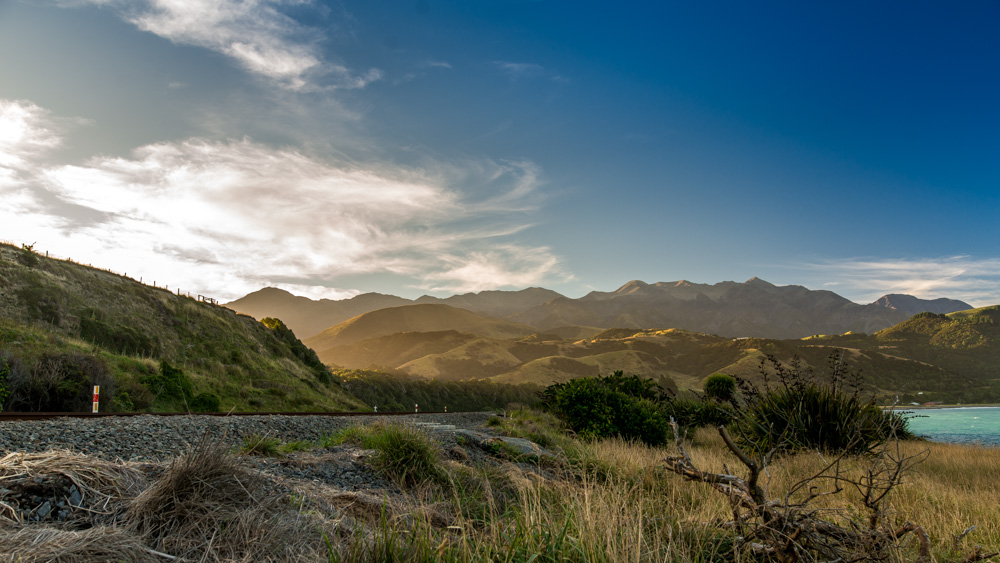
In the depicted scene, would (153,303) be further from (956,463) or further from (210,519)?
(956,463)

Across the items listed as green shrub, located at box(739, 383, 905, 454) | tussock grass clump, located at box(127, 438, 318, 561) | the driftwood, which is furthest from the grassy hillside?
green shrub, located at box(739, 383, 905, 454)

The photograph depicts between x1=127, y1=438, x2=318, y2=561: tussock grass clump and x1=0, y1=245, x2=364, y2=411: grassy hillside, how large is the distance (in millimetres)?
9775

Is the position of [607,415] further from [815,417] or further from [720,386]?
[720,386]

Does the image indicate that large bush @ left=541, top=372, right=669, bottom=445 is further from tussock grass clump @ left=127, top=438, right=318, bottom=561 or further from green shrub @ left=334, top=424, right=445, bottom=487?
tussock grass clump @ left=127, top=438, right=318, bottom=561

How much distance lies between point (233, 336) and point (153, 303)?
4.67 metres

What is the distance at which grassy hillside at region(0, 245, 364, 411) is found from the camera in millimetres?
14906

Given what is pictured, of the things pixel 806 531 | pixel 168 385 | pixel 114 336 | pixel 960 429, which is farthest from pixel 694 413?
pixel 114 336

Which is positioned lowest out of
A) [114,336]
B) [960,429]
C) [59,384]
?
[960,429]

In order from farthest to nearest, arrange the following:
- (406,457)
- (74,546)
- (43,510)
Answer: (406,457), (43,510), (74,546)

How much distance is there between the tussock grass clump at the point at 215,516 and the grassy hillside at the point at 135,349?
32.1ft

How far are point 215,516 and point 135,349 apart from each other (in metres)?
25.1

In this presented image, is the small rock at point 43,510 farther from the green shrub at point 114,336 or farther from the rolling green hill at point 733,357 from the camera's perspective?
the rolling green hill at point 733,357

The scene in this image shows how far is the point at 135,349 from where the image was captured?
2338 cm

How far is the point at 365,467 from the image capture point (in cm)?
682
